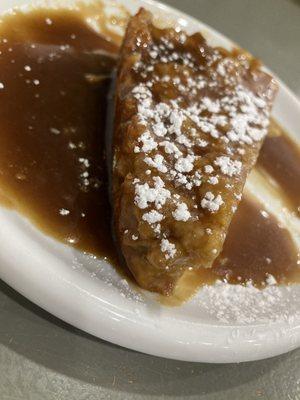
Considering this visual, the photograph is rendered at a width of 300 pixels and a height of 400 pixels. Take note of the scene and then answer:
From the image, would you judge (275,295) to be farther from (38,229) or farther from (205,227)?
(38,229)

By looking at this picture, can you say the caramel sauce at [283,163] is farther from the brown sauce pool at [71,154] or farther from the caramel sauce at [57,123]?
the caramel sauce at [57,123]

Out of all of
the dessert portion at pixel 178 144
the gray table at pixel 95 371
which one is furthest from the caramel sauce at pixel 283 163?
the gray table at pixel 95 371

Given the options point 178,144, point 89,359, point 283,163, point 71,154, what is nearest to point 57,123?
point 71,154

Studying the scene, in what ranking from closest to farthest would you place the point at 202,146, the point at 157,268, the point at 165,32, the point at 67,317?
the point at 67,317 < the point at 157,268 < the point at 202,146 < the point at 165,32

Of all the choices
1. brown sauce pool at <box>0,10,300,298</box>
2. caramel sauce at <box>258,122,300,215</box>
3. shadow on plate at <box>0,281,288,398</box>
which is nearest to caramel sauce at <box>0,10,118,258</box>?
brown sauce pool at <box>0,10,300,298</box>

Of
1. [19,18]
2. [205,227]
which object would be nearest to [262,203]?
[205,227]

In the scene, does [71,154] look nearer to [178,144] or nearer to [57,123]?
[57,123]

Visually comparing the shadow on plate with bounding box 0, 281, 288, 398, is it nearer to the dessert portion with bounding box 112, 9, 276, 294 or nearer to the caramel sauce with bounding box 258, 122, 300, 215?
the dessert portion with bounding box 112, 9, 276, 294

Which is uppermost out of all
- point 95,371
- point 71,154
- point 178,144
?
point 178,144
